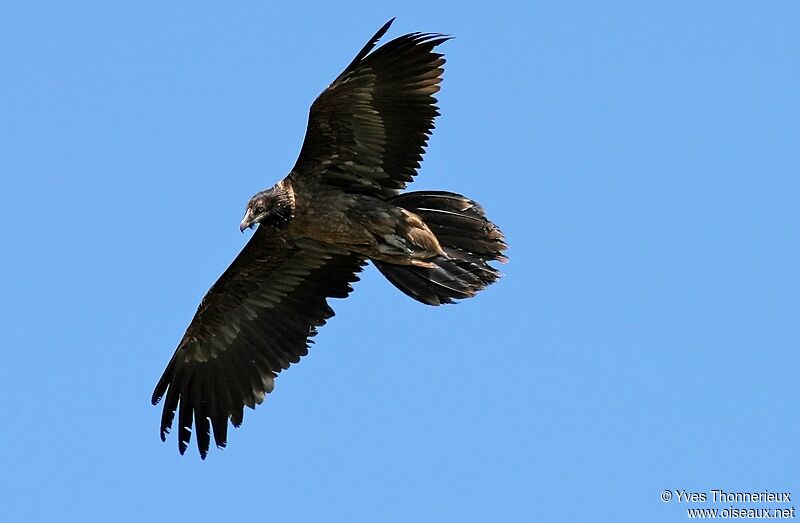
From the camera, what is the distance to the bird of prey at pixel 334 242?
9656 mm

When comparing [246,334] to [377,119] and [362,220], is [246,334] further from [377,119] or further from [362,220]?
[377,119]

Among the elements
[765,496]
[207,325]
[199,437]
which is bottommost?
[765,496]

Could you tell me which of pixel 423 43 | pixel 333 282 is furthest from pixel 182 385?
pixel 423 43

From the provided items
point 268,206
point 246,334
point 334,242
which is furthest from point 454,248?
point 246,334

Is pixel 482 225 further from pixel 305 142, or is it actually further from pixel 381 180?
pixel 305 142

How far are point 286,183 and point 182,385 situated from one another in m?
2.10

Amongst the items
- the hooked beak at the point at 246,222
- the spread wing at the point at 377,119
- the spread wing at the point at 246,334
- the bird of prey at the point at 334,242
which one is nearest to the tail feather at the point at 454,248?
the bird of prey at the point at 334,242

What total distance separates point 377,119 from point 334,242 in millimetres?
1147

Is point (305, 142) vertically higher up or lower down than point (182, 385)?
higher up

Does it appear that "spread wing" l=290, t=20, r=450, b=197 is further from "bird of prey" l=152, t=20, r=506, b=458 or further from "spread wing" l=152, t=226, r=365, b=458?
A: "spread wing" l=152, t=226, r=365, b=458

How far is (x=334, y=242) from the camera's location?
10.4 meters

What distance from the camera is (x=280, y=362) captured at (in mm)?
11008

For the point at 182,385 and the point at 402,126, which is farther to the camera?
the point at 182,385

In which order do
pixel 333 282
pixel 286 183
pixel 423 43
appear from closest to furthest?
pixel 423 43, pixel 286 183, pixel 333 282
